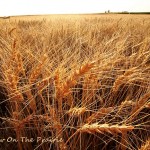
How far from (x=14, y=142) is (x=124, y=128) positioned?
0.55m

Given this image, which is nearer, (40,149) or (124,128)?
(124,128)

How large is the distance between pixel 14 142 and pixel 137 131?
0.52m

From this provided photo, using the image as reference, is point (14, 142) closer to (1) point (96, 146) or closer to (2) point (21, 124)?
(2) point (21, 124)

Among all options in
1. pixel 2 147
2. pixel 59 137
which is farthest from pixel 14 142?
pixel 59 137

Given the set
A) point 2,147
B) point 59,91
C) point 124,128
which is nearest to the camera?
point 124,128

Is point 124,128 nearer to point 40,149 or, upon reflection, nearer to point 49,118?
point 49,118

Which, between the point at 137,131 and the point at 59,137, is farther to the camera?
the point at 137,131

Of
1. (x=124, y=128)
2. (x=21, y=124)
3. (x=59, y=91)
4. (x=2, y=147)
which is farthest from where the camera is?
(x=2, y=147)

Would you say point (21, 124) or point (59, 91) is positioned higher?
point (59, 91)

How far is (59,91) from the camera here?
0.77 m

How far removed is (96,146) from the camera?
3.22ft

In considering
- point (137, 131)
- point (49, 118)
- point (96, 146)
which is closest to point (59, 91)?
point (49, 118)

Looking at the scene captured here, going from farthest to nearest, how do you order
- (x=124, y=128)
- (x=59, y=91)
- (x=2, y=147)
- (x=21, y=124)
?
(x=2, y=147) → (x=21, y=124) → (x=59, y=91) → (x=124, y=128)

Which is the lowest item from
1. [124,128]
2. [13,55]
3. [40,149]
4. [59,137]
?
[40,149]
